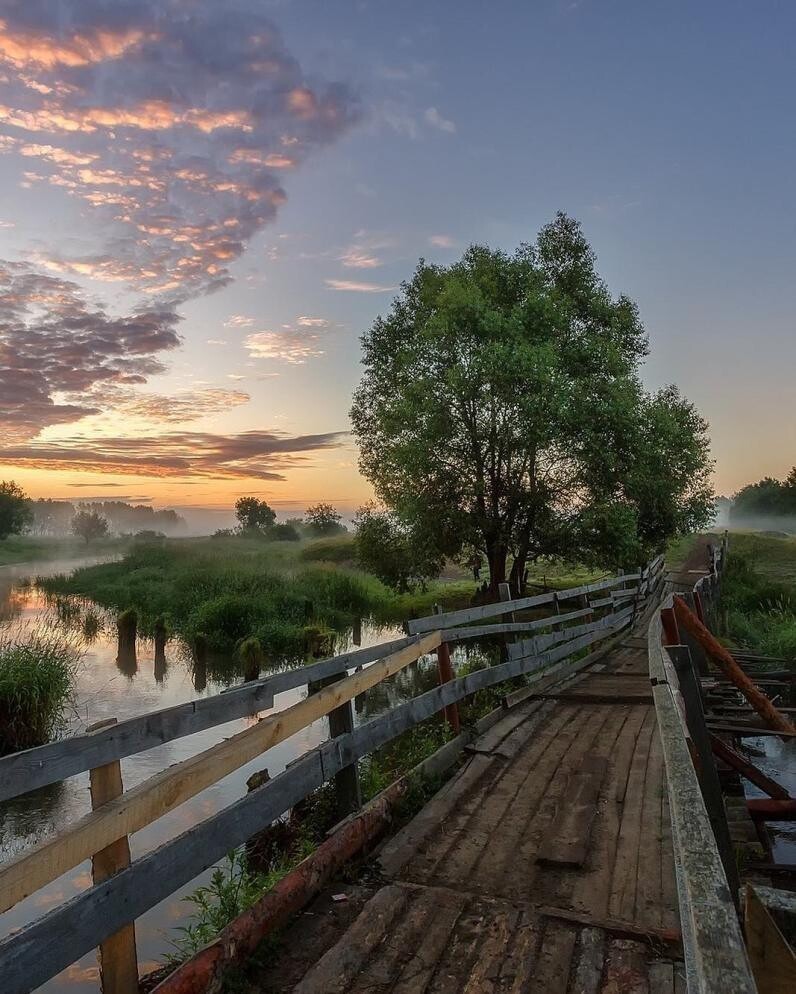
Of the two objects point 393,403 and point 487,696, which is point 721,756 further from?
point 393,403

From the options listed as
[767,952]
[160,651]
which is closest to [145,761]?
[160,651]

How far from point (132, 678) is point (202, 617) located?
6.13 m

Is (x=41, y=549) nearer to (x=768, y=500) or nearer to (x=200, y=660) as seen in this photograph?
(x=200, y=660)

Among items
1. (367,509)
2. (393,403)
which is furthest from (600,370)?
(367,509)

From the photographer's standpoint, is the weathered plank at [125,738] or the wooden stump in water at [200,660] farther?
the wooden stump in water at [200,660]

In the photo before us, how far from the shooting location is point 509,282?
85.9 feet

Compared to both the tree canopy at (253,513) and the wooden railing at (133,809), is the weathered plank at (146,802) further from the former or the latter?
the tree canopy at (253,513)

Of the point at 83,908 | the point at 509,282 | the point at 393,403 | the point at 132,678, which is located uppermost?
the point at 509,282

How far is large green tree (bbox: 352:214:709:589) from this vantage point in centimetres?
2248

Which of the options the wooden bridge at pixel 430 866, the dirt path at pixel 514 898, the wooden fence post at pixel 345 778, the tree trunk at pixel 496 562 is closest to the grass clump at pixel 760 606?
the tree trunk at pixel 496 562

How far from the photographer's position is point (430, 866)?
4656 millimetres

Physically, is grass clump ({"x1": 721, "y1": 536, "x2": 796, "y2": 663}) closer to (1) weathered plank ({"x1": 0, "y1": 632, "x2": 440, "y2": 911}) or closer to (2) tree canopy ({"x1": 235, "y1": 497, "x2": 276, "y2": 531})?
(1) weathered plank ({"x1": 0, "y1": 632, "x2": 440, "y2": 911})

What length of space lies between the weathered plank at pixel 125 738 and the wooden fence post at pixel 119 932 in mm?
73

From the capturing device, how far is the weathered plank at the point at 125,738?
326 cm
